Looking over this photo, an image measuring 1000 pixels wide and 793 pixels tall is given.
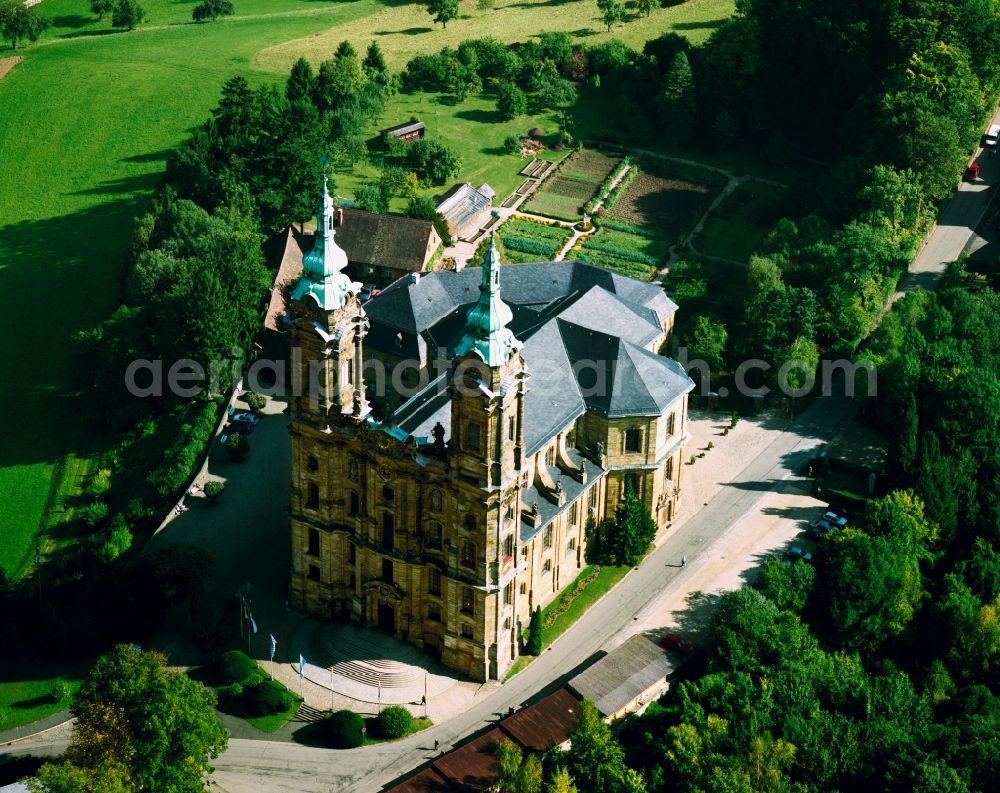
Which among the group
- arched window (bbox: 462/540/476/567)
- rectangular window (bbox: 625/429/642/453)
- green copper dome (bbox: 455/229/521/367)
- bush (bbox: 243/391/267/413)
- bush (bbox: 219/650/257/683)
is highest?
green copper dome (bbox: 455/229/521/367)

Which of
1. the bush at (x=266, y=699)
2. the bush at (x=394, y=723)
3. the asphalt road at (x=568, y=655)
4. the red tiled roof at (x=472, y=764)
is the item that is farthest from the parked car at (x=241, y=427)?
the red tiled roof at (x=472, y=764)

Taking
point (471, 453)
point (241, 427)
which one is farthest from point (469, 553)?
point (241, 427)

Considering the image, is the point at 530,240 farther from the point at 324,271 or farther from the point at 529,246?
the point at 324,271

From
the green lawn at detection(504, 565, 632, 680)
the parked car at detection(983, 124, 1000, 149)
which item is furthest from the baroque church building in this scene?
the parked car at detection(983, 124, 1000, 149)

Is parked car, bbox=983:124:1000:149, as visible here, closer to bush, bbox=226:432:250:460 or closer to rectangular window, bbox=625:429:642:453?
rectangular window, bbox=625:429:642:453

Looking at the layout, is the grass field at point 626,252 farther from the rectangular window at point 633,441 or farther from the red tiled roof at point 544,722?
the red tiled roof at point 544,722

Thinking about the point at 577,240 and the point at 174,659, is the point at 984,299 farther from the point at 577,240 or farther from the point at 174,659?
the point at 174,659
